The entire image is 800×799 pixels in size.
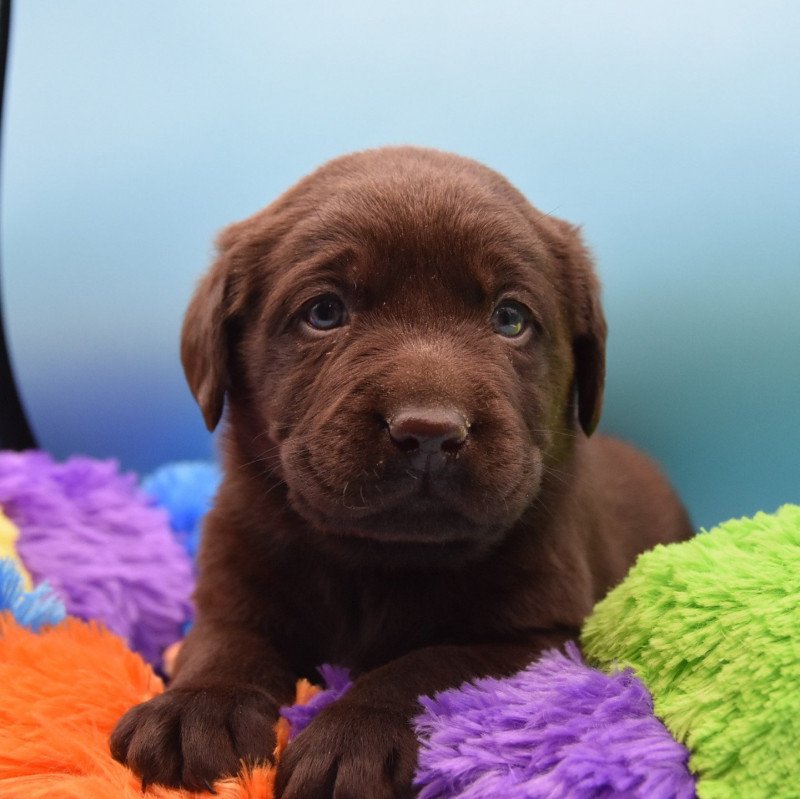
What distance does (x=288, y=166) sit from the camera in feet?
11.7

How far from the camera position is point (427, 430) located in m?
1.59

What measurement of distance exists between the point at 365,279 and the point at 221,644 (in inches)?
34.2

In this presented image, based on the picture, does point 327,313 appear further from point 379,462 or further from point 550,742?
point 550,742

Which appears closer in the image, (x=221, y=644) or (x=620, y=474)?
(x=221, y=644)

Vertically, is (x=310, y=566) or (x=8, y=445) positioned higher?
(x=310, y=566)

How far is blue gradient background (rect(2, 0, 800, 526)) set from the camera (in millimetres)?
3111

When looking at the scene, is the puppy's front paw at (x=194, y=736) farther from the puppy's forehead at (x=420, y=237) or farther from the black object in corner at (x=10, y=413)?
the black object in corner at (x=10, y=413)

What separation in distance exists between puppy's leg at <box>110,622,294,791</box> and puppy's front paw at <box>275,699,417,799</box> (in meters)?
0.11

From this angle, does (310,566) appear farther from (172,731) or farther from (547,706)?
(547,706)

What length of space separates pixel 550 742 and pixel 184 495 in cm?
244

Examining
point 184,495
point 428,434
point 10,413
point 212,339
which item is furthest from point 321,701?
point 10,413

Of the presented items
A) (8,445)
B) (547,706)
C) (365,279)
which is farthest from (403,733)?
(8,445)

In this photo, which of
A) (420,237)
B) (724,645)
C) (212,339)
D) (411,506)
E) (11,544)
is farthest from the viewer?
Result: (11,544)

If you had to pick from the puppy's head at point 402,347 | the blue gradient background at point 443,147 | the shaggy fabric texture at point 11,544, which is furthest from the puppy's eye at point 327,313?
the blue gradient background at point 443,147
